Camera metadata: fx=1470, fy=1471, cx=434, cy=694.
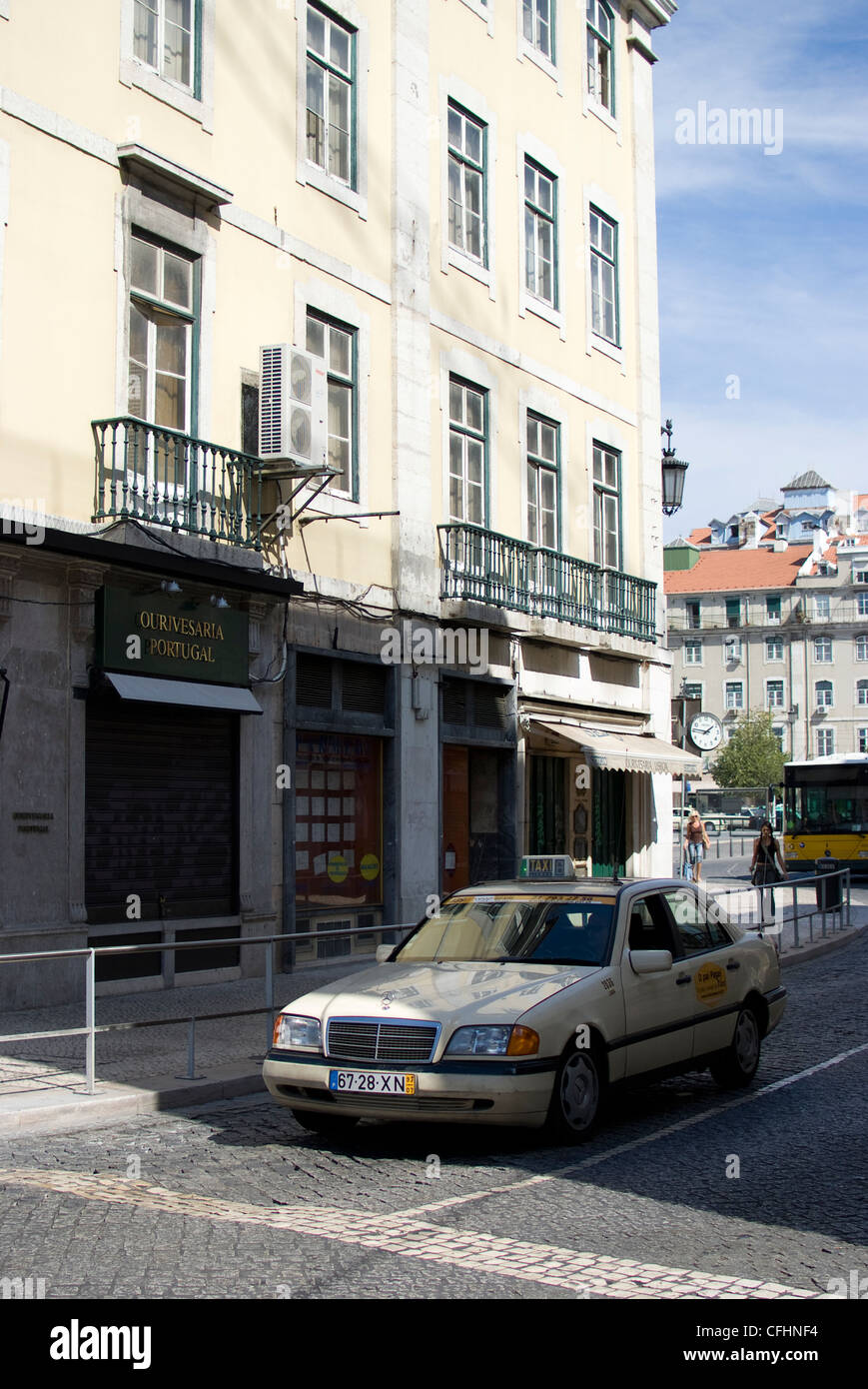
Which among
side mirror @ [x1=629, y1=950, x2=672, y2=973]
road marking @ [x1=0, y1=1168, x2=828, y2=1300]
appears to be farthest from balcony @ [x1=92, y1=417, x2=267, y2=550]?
road marking @ [x1=0, y1=1168, x2=828, y2=1300]

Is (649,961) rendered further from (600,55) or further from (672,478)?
(600,55)

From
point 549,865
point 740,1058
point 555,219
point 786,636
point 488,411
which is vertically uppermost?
point 786,636

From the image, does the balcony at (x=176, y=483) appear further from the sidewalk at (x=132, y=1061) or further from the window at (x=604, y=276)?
the window at (x=604, y=276)

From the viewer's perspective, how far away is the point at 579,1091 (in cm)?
804

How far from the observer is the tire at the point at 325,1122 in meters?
8.24

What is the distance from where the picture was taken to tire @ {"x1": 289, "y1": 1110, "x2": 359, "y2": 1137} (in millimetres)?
8242

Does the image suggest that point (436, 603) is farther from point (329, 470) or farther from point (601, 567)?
point (601, 567)

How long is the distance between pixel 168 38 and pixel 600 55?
13423mm

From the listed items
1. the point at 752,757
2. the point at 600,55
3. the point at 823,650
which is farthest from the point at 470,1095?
the point at 823,650

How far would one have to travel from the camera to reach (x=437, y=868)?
1975 cm

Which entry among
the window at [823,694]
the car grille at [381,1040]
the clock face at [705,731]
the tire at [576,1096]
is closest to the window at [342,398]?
the clock face at [705,731]

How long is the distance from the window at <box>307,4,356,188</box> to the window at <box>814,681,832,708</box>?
300 feet

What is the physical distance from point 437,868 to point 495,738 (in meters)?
2.55
